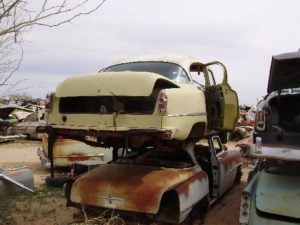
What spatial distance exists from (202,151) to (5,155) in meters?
9.56

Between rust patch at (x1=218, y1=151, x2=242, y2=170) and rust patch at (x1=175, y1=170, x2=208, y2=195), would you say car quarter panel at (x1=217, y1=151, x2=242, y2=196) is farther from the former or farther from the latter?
rust patch at (x1=175, y1=170, x2=208, y2=195)

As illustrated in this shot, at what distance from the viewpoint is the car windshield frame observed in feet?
21.0

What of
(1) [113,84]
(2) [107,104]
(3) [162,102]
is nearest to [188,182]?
(3) [162,102]

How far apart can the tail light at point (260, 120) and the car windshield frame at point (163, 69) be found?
1.68 m

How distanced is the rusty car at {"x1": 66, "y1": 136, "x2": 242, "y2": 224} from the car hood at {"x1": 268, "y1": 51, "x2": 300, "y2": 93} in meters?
1.64

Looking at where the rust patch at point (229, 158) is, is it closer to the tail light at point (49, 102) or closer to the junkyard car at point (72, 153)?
the tail light at point (49, 102)

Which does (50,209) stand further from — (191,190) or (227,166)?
(227,166)

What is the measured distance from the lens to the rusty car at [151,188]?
16.8 feet

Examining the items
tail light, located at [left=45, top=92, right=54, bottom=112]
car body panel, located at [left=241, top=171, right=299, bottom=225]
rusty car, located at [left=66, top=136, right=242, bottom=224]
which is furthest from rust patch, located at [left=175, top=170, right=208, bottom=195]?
tail light, located at [left=45, top=92, right=54, bottom=112]

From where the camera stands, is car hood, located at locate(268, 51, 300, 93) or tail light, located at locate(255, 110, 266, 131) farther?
car hood, located at locate(268, 51, 300, 93)

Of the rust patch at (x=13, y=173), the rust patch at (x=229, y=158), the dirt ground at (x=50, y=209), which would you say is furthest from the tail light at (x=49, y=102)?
the rust patch at (x=229, y=158)

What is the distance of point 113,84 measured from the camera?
5.39 m

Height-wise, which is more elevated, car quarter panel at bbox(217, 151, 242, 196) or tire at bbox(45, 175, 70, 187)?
car quarter panel at bbox(217, 151, 242, 196)

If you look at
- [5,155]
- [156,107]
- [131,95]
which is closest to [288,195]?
[156,107]
